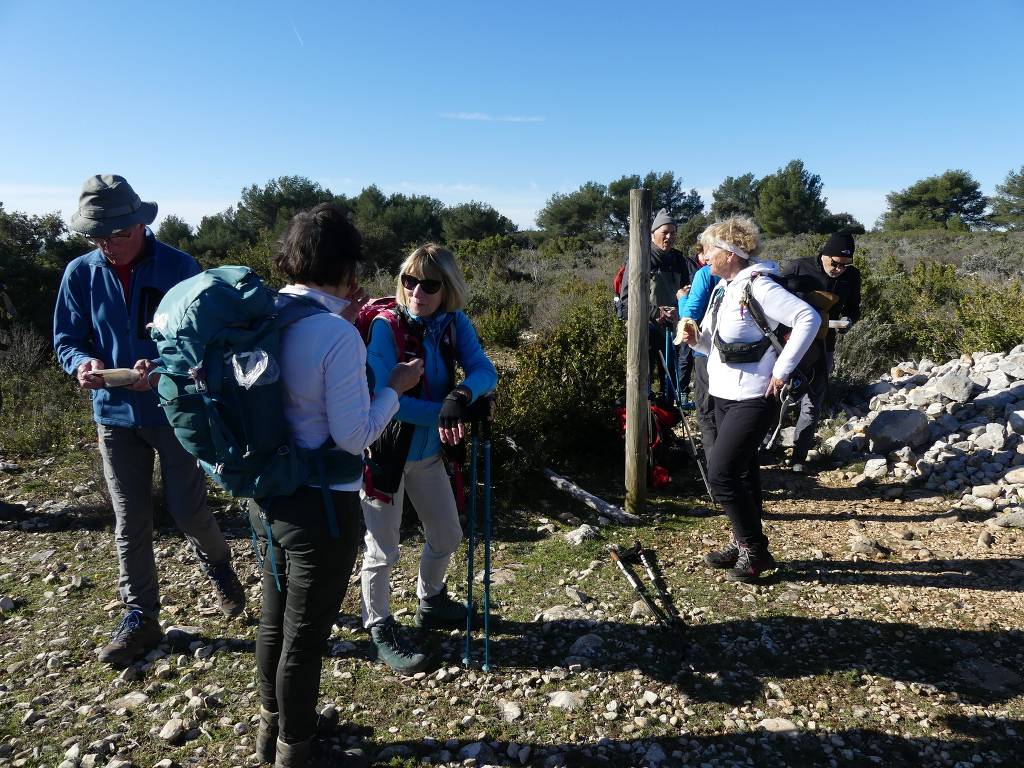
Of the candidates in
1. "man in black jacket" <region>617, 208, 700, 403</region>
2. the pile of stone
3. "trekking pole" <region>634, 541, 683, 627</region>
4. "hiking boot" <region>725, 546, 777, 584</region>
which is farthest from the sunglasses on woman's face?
the pile of stone

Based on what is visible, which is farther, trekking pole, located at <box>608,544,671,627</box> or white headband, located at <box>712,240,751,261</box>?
white headband, located at <box>712,240,751,261</box>

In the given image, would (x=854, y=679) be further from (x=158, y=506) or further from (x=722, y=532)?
(x=158, y=506)

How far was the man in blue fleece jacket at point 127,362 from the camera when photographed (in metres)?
2.90

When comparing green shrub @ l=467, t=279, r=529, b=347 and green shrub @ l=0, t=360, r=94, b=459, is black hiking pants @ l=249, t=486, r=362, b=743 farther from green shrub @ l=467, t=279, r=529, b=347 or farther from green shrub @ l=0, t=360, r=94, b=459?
green shrub @ l=467, t=279, r=529, b=347

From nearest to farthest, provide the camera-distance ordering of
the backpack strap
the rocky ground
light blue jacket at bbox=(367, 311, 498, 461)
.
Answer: the rocky ground, light blue jacket at bbox=(367, 311, 498, 461), the backpack strap

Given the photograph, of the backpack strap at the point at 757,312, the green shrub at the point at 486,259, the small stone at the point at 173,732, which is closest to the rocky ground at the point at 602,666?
the small stone at the point at 173,732

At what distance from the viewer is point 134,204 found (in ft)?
9.61

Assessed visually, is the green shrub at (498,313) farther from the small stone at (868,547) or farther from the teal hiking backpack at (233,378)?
the teal hiking backpack at (233,378)

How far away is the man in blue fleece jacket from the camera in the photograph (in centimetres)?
290

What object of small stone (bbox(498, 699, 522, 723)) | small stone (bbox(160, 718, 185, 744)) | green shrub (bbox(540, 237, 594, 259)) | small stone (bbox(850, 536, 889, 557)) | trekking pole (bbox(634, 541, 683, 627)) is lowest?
small stone (bbox(498, 699, 522, 723))

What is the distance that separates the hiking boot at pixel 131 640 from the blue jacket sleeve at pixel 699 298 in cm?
368

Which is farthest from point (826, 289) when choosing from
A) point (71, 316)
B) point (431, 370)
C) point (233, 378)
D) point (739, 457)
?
point (71, 316)

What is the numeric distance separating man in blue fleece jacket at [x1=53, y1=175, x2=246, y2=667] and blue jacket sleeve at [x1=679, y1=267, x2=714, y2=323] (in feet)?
10.3

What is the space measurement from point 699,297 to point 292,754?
371 centimetres
